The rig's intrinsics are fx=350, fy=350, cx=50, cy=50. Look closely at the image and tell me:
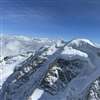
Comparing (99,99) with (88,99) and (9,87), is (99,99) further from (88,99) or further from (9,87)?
(9,87)

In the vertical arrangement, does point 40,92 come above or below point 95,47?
below

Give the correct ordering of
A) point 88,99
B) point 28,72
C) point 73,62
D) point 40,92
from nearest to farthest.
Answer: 1. point 88,99
2. point 40,92
3. point 73,62
4. point 28,72

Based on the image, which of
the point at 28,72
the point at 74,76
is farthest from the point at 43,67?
the point at 74,76

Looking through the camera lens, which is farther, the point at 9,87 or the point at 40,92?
the point at 9,87

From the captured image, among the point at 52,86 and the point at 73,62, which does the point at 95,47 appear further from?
the point at 52,86

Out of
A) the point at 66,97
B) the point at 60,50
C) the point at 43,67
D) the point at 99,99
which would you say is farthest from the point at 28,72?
the point at 99,99

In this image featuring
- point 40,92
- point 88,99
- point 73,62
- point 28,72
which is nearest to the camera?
point 88,99


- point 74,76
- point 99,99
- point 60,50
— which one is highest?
point 60,50
